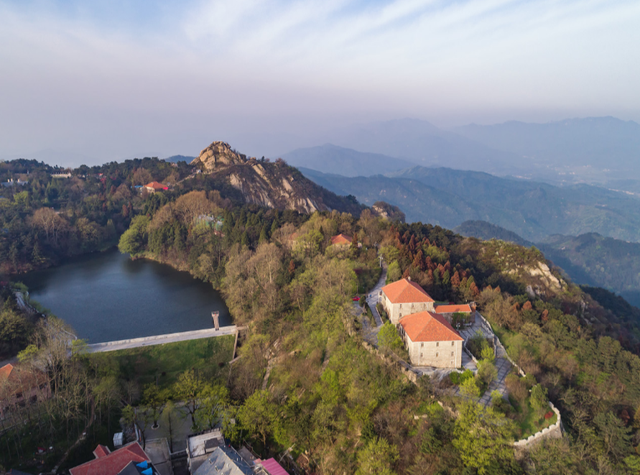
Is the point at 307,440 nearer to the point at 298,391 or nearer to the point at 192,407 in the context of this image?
the point at 298,391

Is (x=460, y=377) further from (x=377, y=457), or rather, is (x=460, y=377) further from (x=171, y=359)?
(x=171, y=359)

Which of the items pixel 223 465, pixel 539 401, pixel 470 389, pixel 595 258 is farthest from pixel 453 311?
pixel 595 258

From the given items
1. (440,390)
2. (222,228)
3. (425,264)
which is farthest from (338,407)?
(222,228)

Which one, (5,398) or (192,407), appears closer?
(5,398)

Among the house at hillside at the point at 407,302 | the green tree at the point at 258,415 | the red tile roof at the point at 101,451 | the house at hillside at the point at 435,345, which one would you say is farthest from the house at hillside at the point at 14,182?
the house at hillside at the point at 435,345

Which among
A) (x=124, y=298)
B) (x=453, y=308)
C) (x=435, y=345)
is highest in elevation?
(x=453, y=308)

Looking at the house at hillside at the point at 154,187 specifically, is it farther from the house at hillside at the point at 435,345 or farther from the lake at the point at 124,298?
the house at hillside at the point at 435,345
